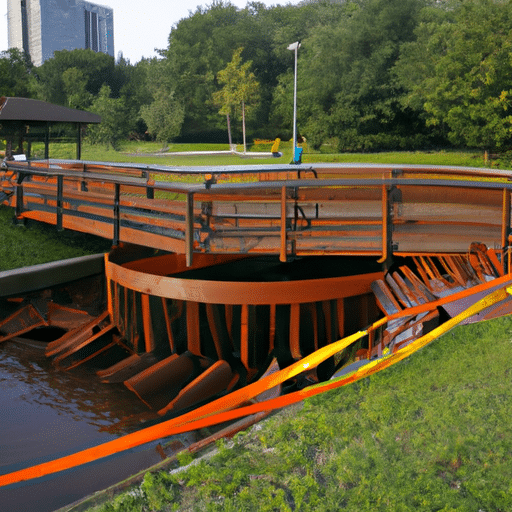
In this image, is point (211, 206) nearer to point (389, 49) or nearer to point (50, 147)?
point (50, 147)

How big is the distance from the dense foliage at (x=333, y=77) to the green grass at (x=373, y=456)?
34217mm

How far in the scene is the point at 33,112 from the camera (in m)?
17.7

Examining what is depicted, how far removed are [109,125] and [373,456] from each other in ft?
176

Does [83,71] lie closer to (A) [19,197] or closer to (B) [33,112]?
(B) [33,112]

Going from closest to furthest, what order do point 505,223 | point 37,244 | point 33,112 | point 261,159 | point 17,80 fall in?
point 505,223 → point 37,244 → point 33,112 → point 261,159 → point 17,80

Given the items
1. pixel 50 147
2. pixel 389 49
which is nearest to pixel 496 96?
pixel 389 49

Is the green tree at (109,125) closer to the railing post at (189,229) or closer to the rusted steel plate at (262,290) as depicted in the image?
the rusted steel plate at (262,290)

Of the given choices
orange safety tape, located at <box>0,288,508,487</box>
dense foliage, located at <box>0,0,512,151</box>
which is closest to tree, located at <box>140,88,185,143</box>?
dense foliage, located at <box>0,0,512,151</box>

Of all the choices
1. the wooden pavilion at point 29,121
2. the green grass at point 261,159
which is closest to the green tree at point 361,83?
the green grass at point 261,159

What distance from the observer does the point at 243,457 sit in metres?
5.38

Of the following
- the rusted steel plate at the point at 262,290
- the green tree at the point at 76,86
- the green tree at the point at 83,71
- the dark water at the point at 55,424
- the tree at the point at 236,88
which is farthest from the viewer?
the green tree at the point at 83,71

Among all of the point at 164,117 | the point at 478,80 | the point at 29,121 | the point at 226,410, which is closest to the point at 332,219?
the point at 226,410

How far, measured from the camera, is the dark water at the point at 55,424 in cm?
661

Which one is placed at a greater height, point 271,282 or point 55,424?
point 271,282
